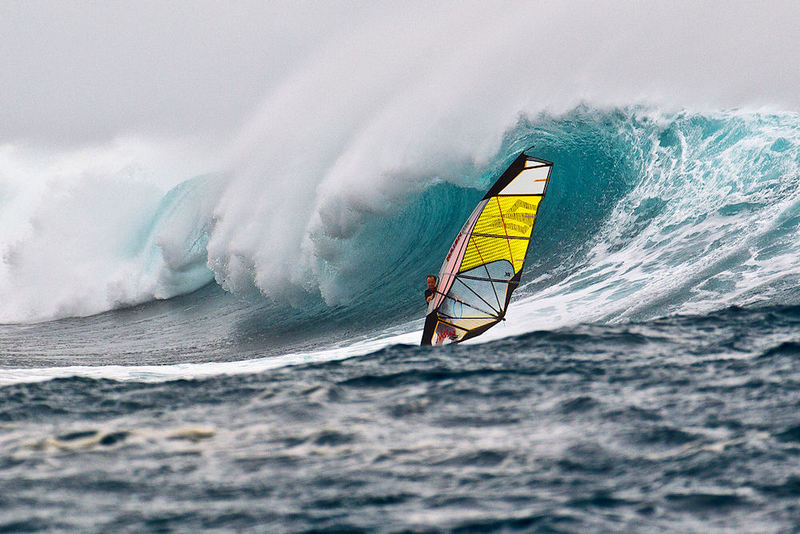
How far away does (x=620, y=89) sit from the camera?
16.8 metres

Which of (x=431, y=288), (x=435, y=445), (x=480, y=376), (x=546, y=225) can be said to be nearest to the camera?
(x=435, y=445)

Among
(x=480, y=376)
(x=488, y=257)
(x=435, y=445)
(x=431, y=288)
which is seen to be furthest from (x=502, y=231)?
(x=435, y=445)

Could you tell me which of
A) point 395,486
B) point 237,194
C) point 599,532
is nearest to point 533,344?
point 395,486

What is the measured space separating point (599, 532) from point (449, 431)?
1.33m

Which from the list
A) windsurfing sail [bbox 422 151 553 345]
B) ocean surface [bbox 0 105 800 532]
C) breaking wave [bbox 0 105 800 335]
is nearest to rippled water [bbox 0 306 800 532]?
ocean surface [bbox 0 105 800 532]

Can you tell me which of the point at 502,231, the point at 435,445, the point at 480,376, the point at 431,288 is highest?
the point at 502,231

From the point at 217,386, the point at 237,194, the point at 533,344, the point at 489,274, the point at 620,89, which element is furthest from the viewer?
the point at 237,194

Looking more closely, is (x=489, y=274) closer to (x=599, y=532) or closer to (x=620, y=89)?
(x=599, y=532)

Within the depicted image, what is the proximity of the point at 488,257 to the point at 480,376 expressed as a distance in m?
4.72

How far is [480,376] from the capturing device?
5367 millimetres

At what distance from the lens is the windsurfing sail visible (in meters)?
9.77

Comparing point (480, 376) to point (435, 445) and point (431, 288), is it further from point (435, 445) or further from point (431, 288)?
point (431, 288)

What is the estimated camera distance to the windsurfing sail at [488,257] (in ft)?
32.1

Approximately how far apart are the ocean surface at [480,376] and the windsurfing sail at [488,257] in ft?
5.05
